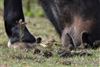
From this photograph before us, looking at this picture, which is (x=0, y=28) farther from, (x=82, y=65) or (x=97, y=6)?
(x=82, y=65)

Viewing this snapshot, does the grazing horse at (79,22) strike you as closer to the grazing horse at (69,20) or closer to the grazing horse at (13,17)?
the grazing horse at (69,20)

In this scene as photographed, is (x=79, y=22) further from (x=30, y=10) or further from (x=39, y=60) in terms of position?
(x=30, y=10)

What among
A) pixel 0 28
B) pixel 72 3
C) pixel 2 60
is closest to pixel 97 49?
pixel 72 3

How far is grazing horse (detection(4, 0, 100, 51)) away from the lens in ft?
16.3

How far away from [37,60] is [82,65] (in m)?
0.47

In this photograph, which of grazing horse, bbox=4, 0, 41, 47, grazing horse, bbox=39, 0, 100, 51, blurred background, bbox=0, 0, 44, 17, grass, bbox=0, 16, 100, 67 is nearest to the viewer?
grass, bbox=0, 16, 100, 67

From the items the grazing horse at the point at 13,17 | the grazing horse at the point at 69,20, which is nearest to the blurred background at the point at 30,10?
the grazing horse at the point at 69,20

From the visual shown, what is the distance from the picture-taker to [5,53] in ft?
15.1

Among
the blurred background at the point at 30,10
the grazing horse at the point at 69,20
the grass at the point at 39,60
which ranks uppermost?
the grazing horse at the point at 69,20

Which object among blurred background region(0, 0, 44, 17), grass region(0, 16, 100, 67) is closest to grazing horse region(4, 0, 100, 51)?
grass region(0, 16, 100, 67)

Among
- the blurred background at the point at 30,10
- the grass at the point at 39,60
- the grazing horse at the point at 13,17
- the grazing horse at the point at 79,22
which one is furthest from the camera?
the blurred background at the point at 30,10

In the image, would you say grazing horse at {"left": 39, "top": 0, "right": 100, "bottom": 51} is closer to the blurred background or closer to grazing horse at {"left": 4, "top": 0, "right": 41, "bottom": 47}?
grazing horse at {"left": 4, "top": 0, "right": 41, "bottom": 47}

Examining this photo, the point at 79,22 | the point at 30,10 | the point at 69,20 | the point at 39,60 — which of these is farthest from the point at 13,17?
the point at 30,10

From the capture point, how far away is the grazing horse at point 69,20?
4980 millimetres
